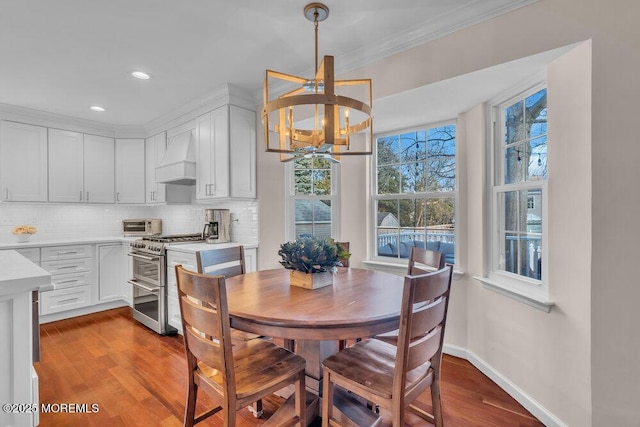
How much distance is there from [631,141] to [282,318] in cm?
187

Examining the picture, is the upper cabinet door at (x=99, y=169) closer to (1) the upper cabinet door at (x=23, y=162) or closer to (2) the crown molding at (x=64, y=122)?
(2) the crown molding at (x=64, y=122)

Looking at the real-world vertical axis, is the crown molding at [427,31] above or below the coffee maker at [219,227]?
above

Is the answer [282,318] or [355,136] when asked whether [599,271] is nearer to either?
[282,318]

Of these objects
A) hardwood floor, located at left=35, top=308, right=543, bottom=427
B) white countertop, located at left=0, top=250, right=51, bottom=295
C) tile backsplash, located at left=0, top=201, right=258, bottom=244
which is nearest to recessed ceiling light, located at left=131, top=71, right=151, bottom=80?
tile backsplash, located at left=0, top=201, right=258, bottom=244

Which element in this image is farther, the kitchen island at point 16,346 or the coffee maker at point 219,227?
the coffee maker at point 219,227

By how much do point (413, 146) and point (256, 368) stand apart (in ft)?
8.23

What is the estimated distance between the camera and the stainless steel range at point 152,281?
10.9 feet

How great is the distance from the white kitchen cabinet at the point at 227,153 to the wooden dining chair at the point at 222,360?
6.69ft

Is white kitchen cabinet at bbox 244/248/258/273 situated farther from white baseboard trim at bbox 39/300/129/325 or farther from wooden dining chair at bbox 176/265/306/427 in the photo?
white baseboard trim at bbox 39/300/129/325

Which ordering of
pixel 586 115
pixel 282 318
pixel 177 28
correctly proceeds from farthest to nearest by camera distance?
pixel 177 28 → pixel 586 115 → pixel 282 318

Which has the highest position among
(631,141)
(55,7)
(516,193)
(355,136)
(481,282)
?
(55,7)

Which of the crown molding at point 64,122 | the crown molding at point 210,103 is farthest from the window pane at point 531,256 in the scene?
the crown molding at point 64,122

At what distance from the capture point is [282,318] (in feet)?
4.42

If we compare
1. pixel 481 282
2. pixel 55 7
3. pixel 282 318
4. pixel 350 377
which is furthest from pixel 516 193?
pixel 55 7
